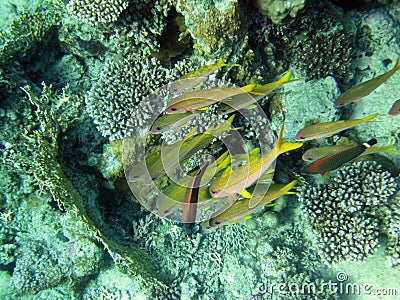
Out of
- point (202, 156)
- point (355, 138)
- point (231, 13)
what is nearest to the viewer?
point (231, 13)

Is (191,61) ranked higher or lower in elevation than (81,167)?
higher

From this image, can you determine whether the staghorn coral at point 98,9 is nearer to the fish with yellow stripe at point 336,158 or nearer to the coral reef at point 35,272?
the fish with yellow stripe at point 336,158

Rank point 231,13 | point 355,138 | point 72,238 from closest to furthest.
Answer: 1. point 231,13
2. point 72,238
3. point 355,138

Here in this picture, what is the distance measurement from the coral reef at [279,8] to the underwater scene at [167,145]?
2cm

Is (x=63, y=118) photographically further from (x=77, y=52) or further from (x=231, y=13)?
(x=231, y=13)

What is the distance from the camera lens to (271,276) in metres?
4.89

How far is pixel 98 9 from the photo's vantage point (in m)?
4.18

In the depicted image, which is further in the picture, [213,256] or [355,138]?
[355,138]

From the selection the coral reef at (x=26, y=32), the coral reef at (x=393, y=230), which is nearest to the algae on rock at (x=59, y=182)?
the coral reef at (x=26, y=32)

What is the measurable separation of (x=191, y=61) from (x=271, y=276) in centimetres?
369

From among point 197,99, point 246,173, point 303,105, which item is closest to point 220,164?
point 246,173

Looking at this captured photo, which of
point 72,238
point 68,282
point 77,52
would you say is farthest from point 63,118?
point 68,282

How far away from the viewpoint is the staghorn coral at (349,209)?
4672 millimetres

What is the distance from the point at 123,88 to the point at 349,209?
13.1ft
